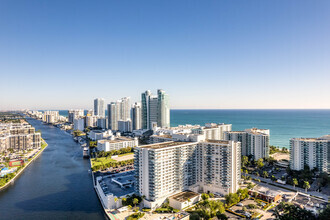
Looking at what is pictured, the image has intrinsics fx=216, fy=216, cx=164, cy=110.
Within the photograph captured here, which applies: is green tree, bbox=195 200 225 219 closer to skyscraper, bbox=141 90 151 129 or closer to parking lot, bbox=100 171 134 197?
parking lot, bbox=100 171 134 197

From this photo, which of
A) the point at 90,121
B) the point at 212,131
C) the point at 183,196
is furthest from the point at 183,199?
the point at 90,121

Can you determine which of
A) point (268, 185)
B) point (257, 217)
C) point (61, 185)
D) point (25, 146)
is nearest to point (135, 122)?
point (25, 146)

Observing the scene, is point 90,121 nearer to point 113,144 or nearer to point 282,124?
point 113,144

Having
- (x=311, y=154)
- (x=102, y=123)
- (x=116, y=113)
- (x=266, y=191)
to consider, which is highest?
(x=116, y=113)

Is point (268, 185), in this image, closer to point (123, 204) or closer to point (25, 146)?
point (123, 204)

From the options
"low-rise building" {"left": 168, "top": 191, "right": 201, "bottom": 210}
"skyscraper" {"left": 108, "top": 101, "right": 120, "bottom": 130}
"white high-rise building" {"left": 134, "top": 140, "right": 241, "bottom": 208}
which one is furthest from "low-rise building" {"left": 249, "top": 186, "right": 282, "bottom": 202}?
"skyscraper" {"left": 108, "top": 101, "right": 120, "bottom": 130}

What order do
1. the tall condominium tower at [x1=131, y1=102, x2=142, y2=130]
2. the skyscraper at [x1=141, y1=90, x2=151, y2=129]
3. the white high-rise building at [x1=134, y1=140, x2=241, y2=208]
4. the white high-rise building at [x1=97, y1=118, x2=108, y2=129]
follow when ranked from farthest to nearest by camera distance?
the white high-rise building at [x1=97, y1=118, x2=108, y2=129]
the tall condominium tower at [x1=131, y1=102, x2=142, y2=130]
the skyscraper at [x1=141, y1=90, x2=151, y2=129]
the white high-rise building at [x1=134, y1=140, x2=241, y2=208]
